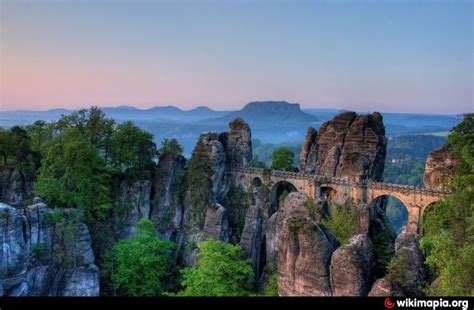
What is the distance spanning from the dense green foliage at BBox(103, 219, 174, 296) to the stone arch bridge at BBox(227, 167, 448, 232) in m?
13.6

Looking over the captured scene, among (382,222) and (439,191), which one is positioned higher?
(439,191)

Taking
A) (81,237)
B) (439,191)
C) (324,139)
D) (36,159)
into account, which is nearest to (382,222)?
(439,191)

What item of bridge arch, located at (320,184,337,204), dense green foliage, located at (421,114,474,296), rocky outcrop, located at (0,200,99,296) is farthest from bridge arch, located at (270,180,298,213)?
rocky outcrop, located at (0,200,99,296)

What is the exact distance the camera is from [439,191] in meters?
38.1

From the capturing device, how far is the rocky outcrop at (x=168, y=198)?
1747 inches

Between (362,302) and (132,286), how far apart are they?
22.4 meters

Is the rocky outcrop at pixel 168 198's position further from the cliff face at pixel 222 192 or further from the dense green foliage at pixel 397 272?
the dense green foliage at pixel 397 272

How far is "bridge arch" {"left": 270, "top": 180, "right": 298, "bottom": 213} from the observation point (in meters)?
45.3

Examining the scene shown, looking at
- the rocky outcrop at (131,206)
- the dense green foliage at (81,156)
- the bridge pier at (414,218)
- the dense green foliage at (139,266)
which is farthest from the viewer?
the rocky outcrop at (131,206)

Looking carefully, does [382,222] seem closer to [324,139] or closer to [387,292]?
[324,139]

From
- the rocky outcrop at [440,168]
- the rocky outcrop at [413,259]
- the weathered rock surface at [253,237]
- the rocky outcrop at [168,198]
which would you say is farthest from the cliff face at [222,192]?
the rocky outcrop at [413,259]

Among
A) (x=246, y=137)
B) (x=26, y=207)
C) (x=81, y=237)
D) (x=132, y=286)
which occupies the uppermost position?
(x=246, y=137)

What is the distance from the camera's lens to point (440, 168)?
38656 mm

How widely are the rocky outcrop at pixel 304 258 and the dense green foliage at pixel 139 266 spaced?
50.0ft
